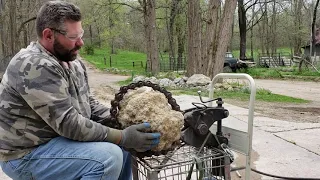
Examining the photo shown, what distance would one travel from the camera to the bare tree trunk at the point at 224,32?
11.4m

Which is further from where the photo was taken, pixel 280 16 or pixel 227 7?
pixel 280 16

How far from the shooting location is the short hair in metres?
1.68

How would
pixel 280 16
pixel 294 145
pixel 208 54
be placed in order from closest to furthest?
pixel 294 145
pixel 208 54
pixel 280 16

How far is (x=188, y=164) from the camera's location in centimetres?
176

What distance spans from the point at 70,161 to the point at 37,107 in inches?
11.2

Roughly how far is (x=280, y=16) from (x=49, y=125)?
42.8 metres

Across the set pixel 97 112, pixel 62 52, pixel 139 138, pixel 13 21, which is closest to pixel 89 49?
pixel 13 21

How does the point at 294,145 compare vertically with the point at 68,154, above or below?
below

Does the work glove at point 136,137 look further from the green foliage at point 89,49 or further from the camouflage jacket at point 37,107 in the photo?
the green foliage at point 89,49

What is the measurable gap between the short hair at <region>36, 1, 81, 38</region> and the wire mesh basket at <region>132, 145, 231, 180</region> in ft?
2.51

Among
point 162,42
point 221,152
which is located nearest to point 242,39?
point 162,42

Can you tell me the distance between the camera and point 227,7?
1142cm

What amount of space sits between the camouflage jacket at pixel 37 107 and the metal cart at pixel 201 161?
0.95 feet

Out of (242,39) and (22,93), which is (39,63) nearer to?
(22,93)
